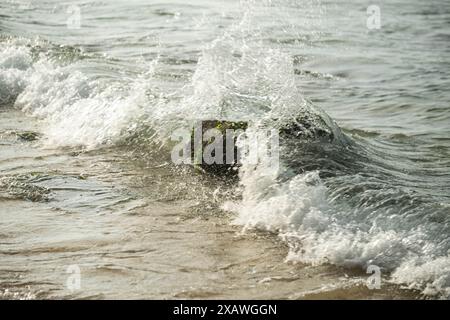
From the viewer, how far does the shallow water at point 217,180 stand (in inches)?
A: 179

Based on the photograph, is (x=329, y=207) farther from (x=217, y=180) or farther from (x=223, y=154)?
(x=223, y=154)

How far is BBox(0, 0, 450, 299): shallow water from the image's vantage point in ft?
14.9

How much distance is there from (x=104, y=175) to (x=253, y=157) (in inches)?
56.8

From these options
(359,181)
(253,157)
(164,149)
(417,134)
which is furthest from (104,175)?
(417,134)

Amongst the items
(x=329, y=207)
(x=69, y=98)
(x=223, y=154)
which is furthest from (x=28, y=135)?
(x=329, y=207)

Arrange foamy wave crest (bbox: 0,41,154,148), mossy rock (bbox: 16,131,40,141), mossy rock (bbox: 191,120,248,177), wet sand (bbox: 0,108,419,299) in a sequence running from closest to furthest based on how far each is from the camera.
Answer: wet sand (bbox: 0,108,419,299)
mossy rock (bbox: 191,120,248,177)
mossy rock (bbox: 16,131,40,141)
foamy wave crest (bbox: 0,41,154,148)

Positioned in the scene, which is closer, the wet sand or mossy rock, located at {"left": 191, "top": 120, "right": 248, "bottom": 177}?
the wet sand

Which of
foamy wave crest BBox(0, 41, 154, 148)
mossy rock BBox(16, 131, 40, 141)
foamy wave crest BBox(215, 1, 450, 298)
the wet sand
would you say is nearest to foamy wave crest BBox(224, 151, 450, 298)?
foamy wave crest BBox(215, 1, 450, 298)

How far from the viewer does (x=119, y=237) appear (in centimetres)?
509

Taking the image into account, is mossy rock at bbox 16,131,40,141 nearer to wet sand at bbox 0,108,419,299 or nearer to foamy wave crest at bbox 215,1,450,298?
wet sand at bbox 0,108,419,299

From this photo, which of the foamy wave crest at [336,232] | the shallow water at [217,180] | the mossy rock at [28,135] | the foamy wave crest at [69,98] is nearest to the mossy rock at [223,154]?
the shallow water at [217,180]

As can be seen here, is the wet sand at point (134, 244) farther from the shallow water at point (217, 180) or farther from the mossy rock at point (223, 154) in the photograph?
the mossy rock at point (223, 154)

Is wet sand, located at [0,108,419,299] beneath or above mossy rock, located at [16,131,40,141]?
beneath

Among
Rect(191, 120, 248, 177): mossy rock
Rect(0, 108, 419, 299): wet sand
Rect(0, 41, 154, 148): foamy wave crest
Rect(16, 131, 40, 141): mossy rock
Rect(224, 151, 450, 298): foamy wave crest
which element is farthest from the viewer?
Rect(0, 41, 154, 148): foamy wave crest
